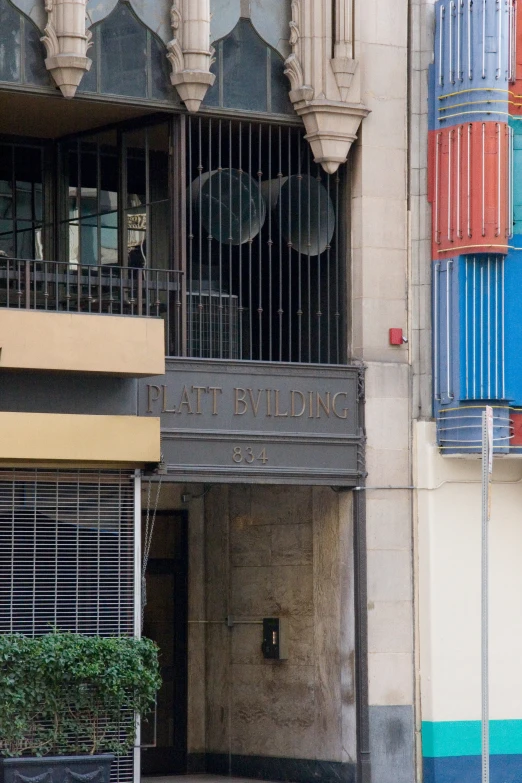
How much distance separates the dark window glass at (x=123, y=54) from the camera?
18734mm

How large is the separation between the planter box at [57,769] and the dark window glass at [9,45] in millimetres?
7225

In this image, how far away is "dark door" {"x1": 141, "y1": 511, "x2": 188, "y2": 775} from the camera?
21.8m

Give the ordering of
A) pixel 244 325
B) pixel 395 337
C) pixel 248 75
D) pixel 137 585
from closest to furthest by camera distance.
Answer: pixel 137 585
pixel 248 75
pixel 395 337
pixel 244 325

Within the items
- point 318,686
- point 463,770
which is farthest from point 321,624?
point 463,770

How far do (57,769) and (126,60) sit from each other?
780 cm

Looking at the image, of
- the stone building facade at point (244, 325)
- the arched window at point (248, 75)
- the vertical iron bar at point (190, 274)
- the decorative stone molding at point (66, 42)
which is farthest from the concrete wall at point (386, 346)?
the decorative stone molding at point (66, 42)

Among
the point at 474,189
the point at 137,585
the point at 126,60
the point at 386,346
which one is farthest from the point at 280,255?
the point at 137,585

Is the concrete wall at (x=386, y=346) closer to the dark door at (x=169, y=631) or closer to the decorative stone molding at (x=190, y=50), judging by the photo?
the decorative stone molding at (x=190, y=50)

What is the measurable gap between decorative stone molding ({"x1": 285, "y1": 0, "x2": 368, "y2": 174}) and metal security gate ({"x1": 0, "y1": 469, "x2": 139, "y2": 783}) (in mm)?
4775

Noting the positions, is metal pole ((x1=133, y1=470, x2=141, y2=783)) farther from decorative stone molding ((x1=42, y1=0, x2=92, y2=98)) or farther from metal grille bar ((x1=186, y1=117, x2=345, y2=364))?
decorative stone molding ((x1=42, y1=0, x2=92, y2=98))

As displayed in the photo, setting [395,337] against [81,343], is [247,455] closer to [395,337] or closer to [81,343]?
[395,337]

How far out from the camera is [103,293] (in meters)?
19.5

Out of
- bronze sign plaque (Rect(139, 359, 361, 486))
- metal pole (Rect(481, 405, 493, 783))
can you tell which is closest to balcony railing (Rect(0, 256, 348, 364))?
bronze sign plaque (Rect(139, 359, 361, 486))

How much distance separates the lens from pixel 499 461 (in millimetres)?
20188
